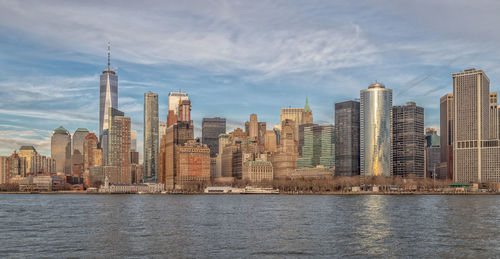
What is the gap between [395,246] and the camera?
77.4 metres

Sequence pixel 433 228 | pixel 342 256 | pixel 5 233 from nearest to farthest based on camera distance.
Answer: pixel 342 256, pixel 5 233, pixel 433 228

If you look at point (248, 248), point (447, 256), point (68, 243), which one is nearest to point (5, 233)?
point (68, 243)

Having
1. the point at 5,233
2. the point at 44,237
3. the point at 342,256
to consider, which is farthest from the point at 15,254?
the point at 342,256

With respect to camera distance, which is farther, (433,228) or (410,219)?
(410,219)

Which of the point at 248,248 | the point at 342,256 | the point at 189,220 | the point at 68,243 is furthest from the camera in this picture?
the point at 189,220

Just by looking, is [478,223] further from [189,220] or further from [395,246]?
[189,220]

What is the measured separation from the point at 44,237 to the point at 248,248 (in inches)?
1337

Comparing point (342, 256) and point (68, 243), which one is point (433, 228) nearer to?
point (342, 256)

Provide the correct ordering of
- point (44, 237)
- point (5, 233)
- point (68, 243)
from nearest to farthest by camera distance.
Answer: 1. point (68, 243)
2. point (44, 237)
3. point (5, 233)

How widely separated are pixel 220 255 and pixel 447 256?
92.1ft

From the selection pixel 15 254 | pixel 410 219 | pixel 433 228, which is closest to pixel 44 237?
pixel 15 254

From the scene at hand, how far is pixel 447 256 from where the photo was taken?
69.8 metres

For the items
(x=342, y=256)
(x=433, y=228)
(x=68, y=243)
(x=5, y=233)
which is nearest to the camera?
(x=342, y=256)

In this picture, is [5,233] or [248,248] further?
[5,233]
